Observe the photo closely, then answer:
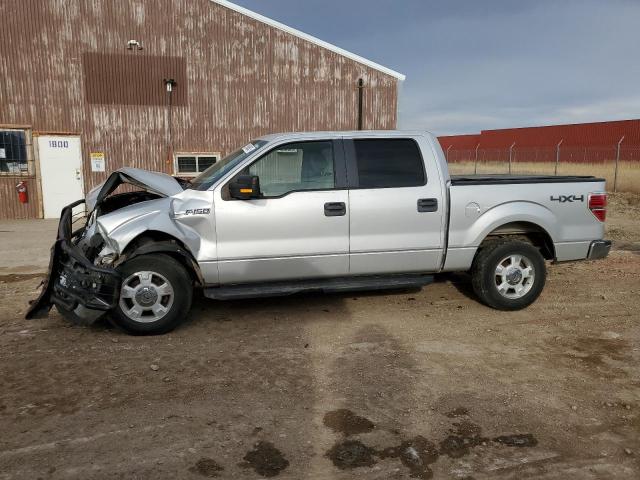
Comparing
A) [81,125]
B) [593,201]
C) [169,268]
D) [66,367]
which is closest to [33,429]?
[66,367]

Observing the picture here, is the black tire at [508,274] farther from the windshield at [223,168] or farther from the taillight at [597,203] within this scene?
the windshield at [223,168]

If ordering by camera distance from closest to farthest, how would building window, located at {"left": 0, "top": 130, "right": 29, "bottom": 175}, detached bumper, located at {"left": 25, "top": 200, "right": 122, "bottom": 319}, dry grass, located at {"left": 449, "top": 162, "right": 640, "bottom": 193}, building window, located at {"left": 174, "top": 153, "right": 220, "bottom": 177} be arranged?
detached bumper, located at {"left": 25, "top": 200, "right": 122, "bottom": 319}
building window, located at {"left": 0, "top": 130, "right": 29, "bottom": 175}
building window, located at {"left": 174, "top": 153, "right": 220, "bottom": 177}
dry grass, located at {"left": 449, "top": 162, "right": 640, "bottom": 193}

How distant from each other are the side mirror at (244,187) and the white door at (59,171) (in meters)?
10.3

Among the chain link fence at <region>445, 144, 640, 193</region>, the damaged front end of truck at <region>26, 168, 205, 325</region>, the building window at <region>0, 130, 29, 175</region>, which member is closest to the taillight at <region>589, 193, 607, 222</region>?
the damaged front end of truck at <region>26, 168, 205, 325</region>

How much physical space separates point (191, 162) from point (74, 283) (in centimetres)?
1007

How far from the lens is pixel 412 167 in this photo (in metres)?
5.37

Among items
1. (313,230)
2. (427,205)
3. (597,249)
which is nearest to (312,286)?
(313,230)

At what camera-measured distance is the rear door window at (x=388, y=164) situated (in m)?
5.26

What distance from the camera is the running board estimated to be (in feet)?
16.3

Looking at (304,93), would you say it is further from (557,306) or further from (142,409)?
(142,409)

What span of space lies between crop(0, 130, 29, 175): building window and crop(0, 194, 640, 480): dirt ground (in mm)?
8916

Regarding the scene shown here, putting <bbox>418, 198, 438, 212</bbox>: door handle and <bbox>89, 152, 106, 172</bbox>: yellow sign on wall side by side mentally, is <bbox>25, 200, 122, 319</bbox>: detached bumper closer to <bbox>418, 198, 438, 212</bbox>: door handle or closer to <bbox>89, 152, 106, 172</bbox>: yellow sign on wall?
<bbox>418, 198, 438, 212</bbox>: door handle

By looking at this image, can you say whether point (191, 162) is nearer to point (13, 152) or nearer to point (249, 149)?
point (13, 152)

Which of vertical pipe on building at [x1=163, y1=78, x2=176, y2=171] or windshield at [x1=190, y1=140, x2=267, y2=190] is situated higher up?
vertical pipe on building at [x1=163, y1=78, x2=176, y2=171]
